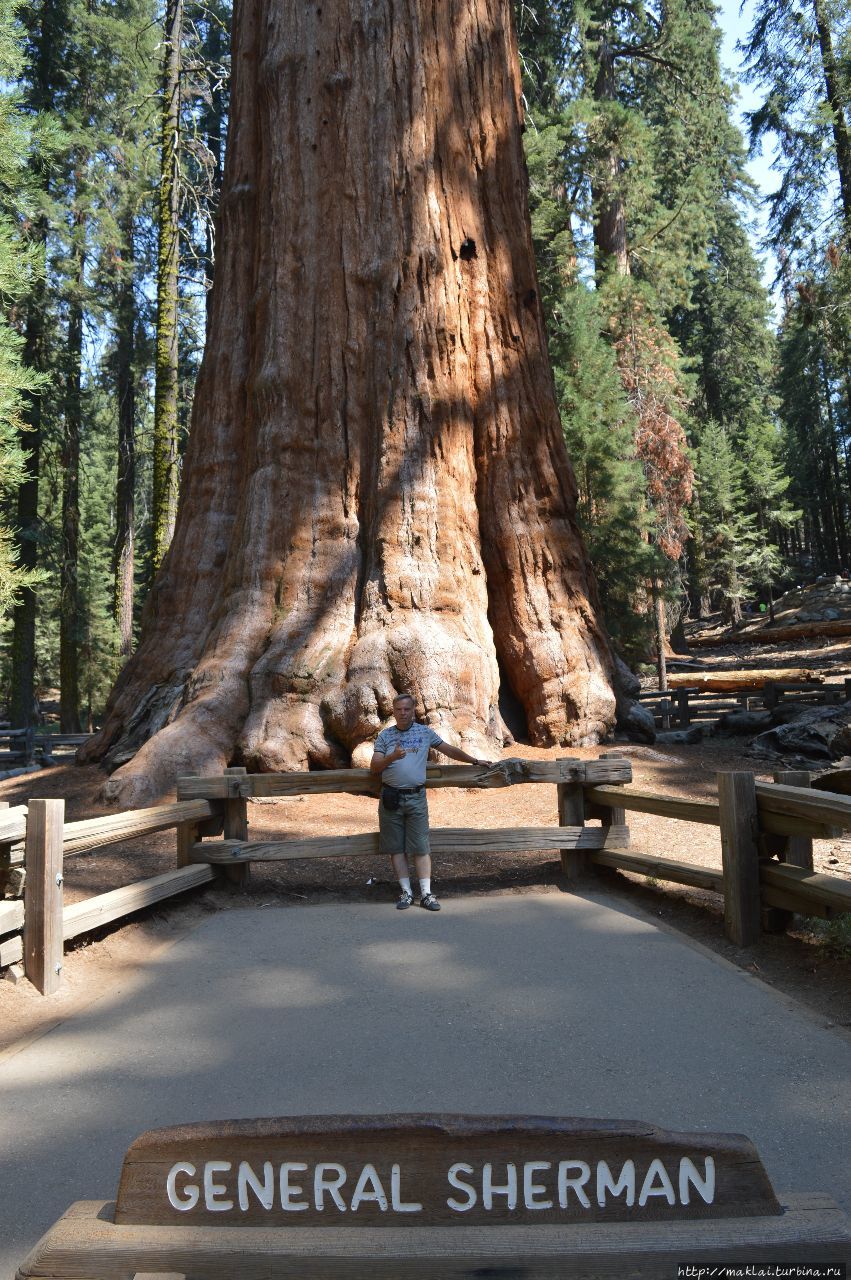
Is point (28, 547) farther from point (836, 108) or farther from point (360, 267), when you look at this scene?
point (836, 108)

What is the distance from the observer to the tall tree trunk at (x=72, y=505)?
2411cm

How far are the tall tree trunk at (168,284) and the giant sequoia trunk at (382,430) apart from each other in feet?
14.2

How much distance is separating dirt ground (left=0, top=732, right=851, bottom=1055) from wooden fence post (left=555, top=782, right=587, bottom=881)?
13 centimetres

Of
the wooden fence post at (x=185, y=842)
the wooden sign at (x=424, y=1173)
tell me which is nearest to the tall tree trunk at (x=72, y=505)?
the wooden fence post at (x=185, y=842)

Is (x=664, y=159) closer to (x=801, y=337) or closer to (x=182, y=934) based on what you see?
(x=801, y=337)

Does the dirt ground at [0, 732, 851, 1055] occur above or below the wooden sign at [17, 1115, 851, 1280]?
below

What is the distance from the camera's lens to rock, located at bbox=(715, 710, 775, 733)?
16594mm

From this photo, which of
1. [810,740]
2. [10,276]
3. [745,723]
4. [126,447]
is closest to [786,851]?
[810,740]

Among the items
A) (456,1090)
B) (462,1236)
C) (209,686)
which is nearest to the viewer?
(462,1236)

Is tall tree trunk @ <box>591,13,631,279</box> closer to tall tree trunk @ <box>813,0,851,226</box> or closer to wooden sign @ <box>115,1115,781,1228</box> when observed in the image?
tall tree trunk @ <box>813,0,851,226</box>

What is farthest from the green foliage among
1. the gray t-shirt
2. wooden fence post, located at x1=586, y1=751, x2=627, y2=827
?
wooden fence post, located at x1=586, y1=751, x2=627, y2=827

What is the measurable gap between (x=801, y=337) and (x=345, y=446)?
118ft

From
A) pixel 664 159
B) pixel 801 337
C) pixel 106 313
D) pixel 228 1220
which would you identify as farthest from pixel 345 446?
pixel 801 337

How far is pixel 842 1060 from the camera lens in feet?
13.1
